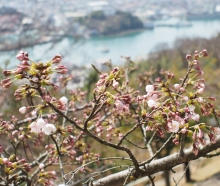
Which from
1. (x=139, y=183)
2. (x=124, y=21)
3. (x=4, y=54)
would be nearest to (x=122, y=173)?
(x=4, y=54)

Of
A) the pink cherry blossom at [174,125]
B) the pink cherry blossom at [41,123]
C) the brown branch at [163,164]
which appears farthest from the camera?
the brown branch at [163,164]

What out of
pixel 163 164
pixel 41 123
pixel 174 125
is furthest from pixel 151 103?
pixel 163 164

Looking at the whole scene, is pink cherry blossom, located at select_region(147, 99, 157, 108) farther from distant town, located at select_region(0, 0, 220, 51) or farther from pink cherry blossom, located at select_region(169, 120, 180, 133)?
distant town, located at select_region(0, 0, 220, 51)

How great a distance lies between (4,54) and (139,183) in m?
6.27

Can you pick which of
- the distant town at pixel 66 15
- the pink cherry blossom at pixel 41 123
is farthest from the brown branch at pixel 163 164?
the distant town at pixel 66 15

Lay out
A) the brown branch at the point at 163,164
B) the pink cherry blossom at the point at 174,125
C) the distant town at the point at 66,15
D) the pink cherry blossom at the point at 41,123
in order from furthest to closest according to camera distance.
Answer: the distant town at the point at 66,15
the brown branch at the point at 163,164
the pink cherry blossom at the point at 174,125
the pink cherry blossom at the point at 41,123

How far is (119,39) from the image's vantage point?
41000 millimetres

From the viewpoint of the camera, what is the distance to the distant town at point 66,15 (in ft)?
30.1

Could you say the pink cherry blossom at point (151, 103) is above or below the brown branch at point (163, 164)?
above

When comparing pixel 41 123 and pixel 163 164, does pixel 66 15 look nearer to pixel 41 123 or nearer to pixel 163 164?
pixel 163 164

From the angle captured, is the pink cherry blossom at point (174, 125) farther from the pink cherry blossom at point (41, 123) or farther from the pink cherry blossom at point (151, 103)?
the pink cherry blossom at point (41, 123)

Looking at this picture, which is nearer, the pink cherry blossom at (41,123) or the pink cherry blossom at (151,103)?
the pink cherry blossom at (41,123)

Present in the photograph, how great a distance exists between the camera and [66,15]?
30078 mm

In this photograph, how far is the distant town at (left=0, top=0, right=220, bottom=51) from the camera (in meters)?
9.17
